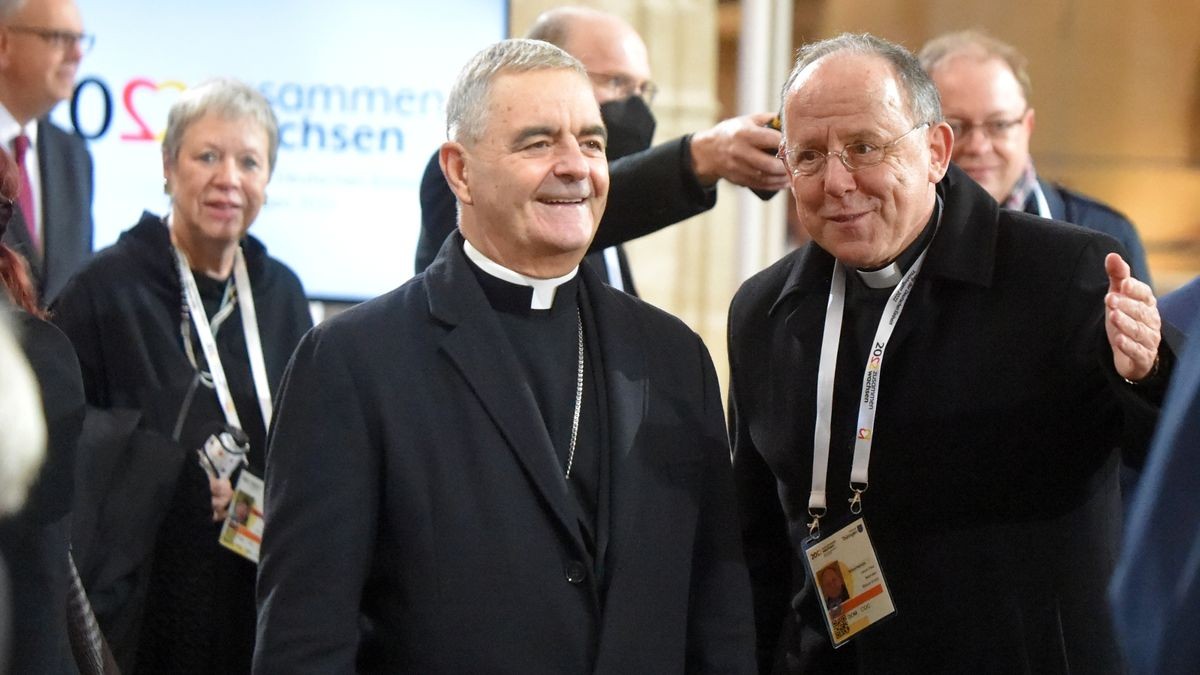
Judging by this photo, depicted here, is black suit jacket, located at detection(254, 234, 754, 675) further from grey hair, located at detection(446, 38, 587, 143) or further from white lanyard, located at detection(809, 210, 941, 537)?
white lanyard, located at detection(809, 210, 941, 537)

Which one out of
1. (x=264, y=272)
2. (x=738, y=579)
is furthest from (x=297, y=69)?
(x=738, y=579)

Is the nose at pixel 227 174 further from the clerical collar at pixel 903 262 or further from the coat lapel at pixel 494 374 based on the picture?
the clerical collar at pixel 903 262

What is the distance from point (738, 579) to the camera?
8.50ft

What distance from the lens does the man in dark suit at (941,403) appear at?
2.61 m


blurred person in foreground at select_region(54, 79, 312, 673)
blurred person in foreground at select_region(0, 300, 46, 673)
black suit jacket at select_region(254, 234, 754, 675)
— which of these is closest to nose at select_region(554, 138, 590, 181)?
black suit jacket at select_region(254, 234, 754, 675)

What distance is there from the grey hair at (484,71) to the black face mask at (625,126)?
3.27 feet

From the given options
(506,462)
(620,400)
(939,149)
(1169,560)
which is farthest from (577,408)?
(1169,560)

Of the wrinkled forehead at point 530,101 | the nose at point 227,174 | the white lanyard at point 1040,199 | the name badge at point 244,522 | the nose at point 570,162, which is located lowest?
the name badge at point 244,522

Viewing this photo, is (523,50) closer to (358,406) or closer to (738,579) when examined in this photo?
(358,406)

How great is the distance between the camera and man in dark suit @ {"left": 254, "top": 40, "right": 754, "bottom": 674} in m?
2.34

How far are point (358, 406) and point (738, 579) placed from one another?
0.70 metres

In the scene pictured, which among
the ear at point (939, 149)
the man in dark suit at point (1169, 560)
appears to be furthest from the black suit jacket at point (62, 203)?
the man in dark suit at point (1169, 560)

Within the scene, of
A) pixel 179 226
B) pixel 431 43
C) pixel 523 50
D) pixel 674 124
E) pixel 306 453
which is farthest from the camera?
pixel 674 124

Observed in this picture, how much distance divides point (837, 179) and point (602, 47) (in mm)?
1344
